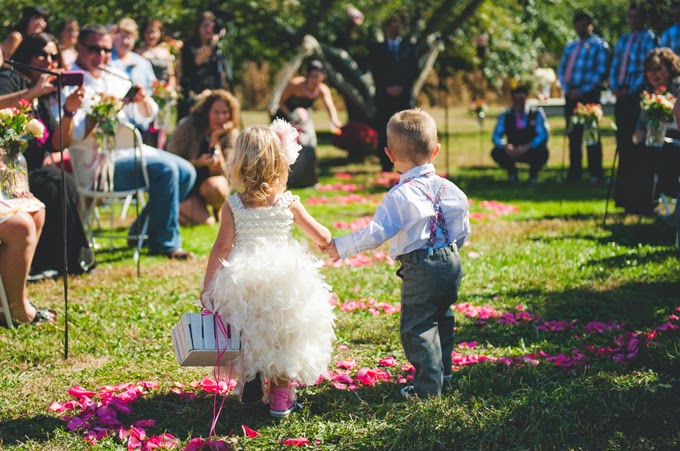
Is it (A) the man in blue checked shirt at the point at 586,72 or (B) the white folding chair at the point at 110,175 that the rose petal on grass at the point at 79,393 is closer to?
(B) the white folding chair at the point at 110,175

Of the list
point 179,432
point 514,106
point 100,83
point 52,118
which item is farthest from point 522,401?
point 514,106

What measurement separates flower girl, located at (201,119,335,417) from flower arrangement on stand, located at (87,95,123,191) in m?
2.94

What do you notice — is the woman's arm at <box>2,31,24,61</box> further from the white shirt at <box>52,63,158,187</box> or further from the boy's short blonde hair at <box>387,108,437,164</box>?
the boy's short blonde hair at <box>387,108,437,164</box>

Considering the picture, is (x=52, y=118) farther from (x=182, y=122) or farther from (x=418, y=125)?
(x=418, y=125)

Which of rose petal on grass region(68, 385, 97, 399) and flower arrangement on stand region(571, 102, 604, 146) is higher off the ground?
flower arrangement on stand region(571, 102, 604, 146)

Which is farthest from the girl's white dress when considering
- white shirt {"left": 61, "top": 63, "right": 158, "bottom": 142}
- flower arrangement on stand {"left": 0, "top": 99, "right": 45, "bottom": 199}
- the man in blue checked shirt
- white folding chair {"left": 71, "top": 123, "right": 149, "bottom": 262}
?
the man in blue checked shirt

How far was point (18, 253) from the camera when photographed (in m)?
5.13

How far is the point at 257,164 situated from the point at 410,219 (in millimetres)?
769

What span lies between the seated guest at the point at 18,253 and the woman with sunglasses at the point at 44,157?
30.6 inches

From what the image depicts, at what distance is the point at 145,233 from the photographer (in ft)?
24.9

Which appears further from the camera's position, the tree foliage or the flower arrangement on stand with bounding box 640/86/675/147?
the tree foliage

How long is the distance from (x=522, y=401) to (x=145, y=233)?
465cm

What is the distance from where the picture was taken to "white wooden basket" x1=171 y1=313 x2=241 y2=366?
3705 millimetres

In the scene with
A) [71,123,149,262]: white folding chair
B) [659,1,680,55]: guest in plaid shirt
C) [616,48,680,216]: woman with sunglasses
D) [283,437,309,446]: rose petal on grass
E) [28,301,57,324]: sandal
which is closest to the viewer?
[283,437,309,446]: rose petal on grass
